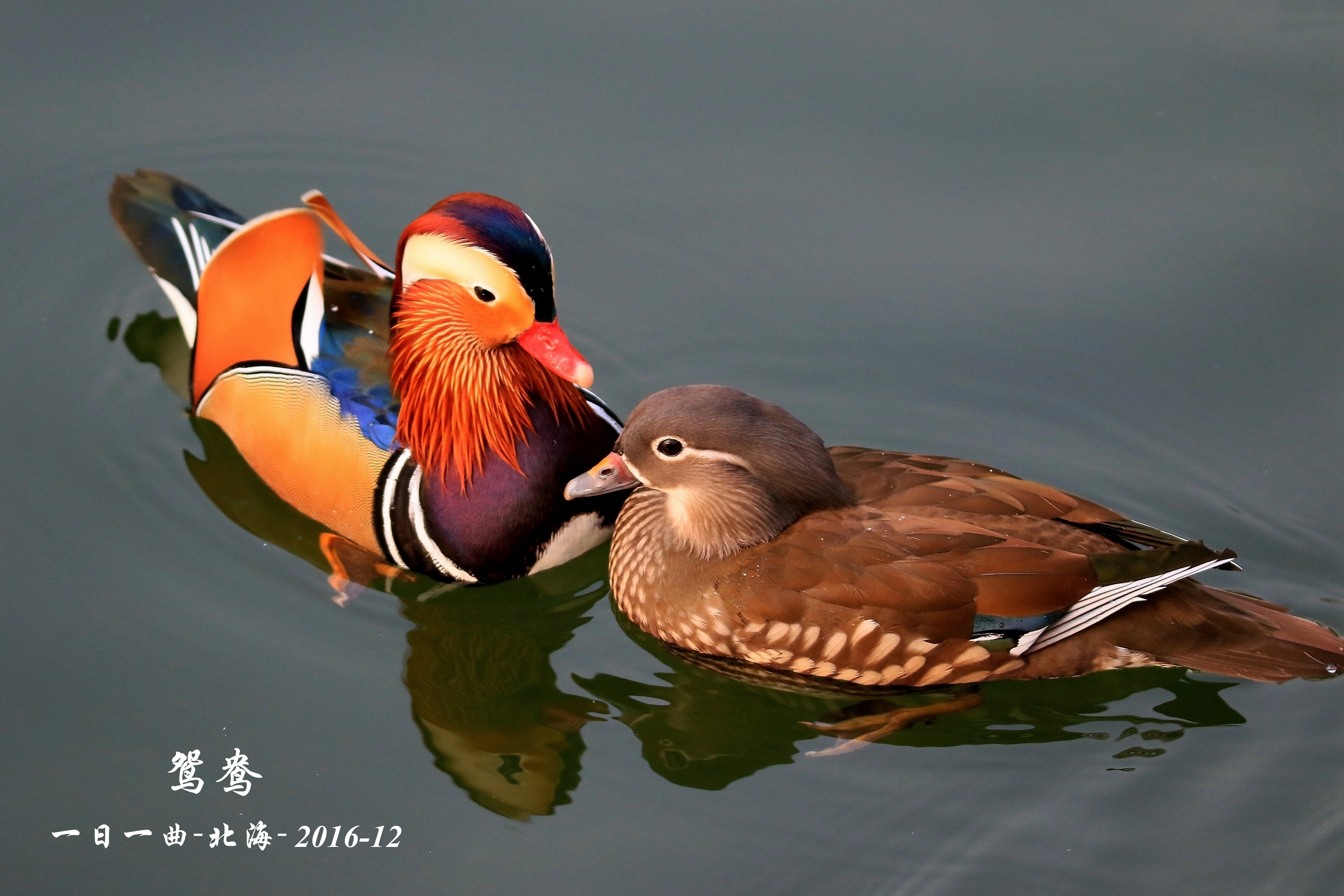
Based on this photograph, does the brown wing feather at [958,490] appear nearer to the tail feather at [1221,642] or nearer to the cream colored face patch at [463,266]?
the tail feather at [1221,642]

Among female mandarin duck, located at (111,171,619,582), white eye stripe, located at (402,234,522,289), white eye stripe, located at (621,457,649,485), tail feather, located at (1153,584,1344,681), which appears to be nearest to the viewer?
tail feather, located at (1153,584,1344,681)

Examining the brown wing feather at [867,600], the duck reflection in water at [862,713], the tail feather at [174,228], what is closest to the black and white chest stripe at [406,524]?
the duck reflection in water at [862,713]

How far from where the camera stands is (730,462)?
15.1 ft

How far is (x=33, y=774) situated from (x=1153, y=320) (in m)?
4.59

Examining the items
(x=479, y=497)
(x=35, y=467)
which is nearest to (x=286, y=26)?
(x=35, y=467)

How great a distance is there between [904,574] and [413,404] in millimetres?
1798

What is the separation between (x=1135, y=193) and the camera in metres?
6.46

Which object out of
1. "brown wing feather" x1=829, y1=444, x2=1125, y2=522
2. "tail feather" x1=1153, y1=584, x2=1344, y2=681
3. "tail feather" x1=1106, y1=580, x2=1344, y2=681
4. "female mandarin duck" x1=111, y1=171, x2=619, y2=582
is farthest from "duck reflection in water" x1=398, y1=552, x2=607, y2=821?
"tail feather" x1=1153, y1=584, x2=1344, y2=681

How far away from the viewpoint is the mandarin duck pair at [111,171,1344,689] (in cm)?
448

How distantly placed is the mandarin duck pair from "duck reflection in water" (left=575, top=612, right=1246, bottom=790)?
12cm

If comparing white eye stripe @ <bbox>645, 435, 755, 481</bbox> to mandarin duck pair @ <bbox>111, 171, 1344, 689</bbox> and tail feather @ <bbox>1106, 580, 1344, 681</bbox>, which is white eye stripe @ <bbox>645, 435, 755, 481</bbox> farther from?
tail feather @ <bbox>1106, 580, 1344, 681</bbox>

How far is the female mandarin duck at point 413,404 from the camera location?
4891 mm

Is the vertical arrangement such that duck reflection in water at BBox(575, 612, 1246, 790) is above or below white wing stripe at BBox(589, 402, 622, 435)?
below

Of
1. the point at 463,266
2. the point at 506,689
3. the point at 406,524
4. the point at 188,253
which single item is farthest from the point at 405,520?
the point at 188,253
